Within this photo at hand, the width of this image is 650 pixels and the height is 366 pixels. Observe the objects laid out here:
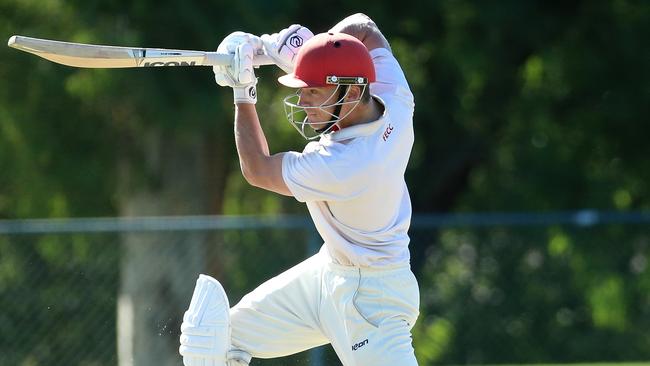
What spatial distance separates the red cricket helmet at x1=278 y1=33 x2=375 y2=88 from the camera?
4629 millimetres

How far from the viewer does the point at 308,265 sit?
16.5ft

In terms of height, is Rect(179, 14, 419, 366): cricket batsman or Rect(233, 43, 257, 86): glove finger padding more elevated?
Rect(233, 43, 257, 86): glove finger padding

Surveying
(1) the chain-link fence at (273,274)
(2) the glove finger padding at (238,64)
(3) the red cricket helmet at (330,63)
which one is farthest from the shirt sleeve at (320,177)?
(1) the chain-link fence at (273,274)

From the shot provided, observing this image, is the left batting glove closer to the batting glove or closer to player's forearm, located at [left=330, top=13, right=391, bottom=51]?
the batting glove

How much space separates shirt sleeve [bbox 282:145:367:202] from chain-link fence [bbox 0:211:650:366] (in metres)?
3.14

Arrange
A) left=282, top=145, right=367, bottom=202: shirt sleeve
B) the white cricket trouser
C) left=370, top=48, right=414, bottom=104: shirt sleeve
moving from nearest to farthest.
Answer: left=282, top=145, right=367, bottom=202: shirt sleeve < the white cricket trouser < left=370, top=48, right=414, bottom=104: shirt sleeve

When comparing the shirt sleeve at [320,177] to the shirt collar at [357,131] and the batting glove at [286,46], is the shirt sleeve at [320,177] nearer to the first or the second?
the shirt collar at [357,131]

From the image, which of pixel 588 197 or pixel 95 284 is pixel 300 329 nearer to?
pixel 95 284

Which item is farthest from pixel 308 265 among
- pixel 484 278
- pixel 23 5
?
pixel 23 5

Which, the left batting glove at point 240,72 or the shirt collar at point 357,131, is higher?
the left batting glove at point 240,72

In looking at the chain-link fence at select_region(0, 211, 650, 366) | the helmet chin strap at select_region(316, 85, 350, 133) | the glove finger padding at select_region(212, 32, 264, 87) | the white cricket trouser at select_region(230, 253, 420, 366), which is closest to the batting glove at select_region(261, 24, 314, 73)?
the glove finger padding at select_region(212, 32, 264, 87)

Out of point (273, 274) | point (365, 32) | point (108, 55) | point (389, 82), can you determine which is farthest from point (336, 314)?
point (273, 274)

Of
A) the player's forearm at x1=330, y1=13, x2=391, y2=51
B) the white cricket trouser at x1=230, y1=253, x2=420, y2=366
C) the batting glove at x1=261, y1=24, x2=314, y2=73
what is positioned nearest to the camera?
the white cricket trouser at x1=230, y1=253, x2=420, y2=366

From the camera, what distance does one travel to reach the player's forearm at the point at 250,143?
473 centimetres
